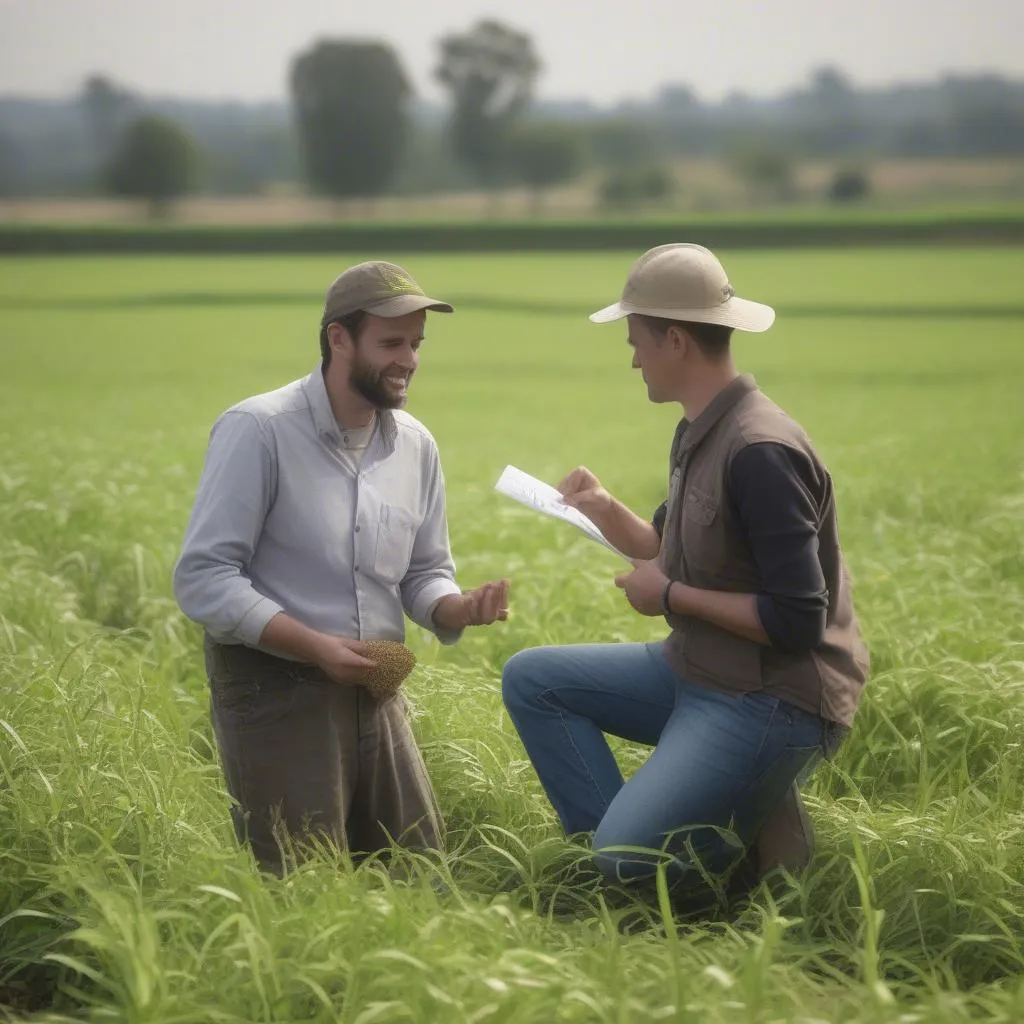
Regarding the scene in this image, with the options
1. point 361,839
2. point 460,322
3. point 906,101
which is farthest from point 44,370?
point 906,101

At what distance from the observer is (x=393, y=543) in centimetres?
369

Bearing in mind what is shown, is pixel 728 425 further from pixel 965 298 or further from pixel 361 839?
pixel 965 298

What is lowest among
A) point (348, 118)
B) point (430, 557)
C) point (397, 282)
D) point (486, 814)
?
point (486, 814)

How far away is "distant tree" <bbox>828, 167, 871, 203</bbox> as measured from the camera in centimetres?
4294

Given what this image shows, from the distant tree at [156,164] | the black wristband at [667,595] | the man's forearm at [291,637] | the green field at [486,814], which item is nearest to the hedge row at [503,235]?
the distant tree at [156,164]

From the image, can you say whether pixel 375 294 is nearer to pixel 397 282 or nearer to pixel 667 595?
pixel 397 282

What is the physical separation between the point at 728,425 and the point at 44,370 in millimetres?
21746

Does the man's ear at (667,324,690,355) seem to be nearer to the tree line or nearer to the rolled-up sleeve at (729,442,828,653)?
the rolled-up sleeve at (729,442,828,653)

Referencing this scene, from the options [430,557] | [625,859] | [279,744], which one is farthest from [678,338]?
[279,744]

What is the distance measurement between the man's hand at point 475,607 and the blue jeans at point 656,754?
18 centimetres

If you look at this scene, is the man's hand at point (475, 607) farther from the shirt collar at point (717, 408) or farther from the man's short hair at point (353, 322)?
the man's short hair at point (353, 322)

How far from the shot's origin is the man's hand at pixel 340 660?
3426mm

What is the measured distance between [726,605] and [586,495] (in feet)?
1.84

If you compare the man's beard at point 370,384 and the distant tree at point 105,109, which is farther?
the distant tree at point 105,109
